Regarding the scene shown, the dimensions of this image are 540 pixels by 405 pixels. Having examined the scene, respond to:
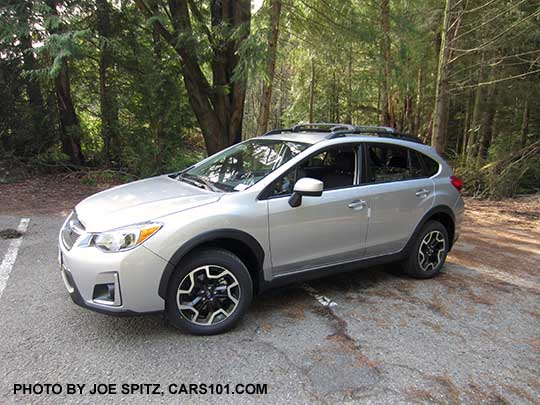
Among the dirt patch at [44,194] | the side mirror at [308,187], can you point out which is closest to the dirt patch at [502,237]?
the side mirror at [308,187]

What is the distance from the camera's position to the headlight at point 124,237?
2857 mm

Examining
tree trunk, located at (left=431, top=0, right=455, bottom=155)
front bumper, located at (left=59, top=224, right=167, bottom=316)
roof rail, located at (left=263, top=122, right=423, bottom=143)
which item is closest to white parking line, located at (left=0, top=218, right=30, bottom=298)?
front bumper, located at (left=59, top=224, right=167, bottom=316)

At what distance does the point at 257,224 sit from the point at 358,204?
1.14m

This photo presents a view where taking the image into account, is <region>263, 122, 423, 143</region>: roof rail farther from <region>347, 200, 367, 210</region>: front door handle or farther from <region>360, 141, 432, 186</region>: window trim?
<region>347, 200, 367, 210</region>: front door handle

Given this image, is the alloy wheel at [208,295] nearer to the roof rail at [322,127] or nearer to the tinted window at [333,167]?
the tinted window at [333,167]

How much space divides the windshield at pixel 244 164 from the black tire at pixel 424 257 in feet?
5.85

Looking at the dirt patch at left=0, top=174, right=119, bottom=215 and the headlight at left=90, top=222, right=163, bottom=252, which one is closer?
the headlight at left=90, top=222, right=163, bottom=252

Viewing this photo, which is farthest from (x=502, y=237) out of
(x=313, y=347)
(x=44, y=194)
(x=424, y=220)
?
(x=44, y=194)

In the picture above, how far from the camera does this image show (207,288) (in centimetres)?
313

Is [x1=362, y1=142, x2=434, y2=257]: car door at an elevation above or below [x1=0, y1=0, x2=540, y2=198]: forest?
below

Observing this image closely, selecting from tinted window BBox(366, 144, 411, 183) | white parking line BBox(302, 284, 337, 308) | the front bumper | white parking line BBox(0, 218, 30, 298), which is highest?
tinted window BBox(366, 144, 411, 183)

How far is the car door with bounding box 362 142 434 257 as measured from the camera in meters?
4.02

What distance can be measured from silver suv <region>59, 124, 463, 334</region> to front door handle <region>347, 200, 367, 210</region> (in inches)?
0.4

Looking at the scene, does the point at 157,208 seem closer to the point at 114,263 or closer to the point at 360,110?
the point at 114,263
